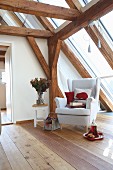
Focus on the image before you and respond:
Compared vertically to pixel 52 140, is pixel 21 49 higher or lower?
higher

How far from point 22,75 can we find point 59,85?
114cm

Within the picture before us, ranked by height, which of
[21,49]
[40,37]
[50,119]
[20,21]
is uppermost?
[20,21]

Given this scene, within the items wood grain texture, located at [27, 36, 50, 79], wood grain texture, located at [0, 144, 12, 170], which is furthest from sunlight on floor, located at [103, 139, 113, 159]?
wood grain texture, located at [27, 36, 50, 79]

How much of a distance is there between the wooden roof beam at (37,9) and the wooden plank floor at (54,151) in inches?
88.3

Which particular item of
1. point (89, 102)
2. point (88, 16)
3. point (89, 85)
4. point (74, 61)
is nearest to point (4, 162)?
point (89, 102)

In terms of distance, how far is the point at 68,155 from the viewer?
7.84 feet

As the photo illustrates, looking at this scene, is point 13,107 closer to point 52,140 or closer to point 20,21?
point 52,140

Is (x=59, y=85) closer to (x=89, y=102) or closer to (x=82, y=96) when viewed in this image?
(x=82, y=96)

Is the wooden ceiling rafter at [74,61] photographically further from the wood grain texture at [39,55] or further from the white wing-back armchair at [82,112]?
the white wing-back armchair at [82,112]

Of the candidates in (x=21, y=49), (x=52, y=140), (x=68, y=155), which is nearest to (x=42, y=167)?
(x=68, y=155)

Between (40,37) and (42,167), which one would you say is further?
(40,37)

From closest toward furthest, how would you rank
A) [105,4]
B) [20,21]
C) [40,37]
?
[105,4]
[40,37]
[20,21]

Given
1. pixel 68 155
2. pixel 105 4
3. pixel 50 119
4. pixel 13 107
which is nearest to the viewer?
pixel 68 155

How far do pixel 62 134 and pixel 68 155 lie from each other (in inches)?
40.6
